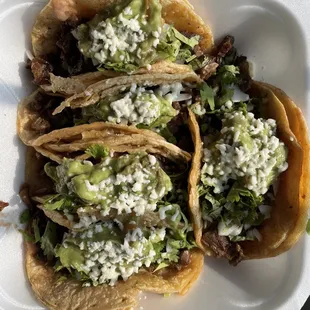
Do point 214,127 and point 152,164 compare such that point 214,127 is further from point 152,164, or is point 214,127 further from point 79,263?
point 79,263

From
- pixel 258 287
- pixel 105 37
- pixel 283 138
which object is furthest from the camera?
pixel 258 287

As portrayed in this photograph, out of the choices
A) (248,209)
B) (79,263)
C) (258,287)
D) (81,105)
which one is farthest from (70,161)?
(258,287)

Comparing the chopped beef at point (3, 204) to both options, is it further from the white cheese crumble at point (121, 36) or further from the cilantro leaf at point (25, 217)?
the white cheese crumble at point (121, 36)

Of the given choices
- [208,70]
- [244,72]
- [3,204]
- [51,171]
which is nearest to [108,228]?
[51,171]

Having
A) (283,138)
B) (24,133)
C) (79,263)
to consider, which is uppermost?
(283,138)

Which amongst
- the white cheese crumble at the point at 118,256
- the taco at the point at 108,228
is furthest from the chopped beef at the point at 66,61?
the white cheese crumble at the point at 118,256

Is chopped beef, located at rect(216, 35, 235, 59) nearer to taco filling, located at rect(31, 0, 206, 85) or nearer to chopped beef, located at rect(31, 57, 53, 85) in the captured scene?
taco filling, located at rect(31, 0, 206, 85)
